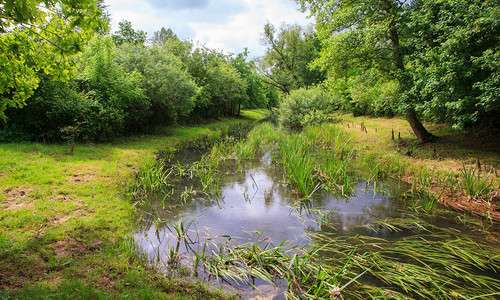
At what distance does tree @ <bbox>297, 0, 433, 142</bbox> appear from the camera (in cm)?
1013

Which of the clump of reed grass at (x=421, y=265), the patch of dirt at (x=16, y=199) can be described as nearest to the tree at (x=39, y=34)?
the patch of dirt at (x=16, y=199)

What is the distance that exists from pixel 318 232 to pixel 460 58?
687 cm

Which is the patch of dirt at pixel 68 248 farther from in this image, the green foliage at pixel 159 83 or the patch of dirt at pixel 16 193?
the green foliage at pixel 159 83

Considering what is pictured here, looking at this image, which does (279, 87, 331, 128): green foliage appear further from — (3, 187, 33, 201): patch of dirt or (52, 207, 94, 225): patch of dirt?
(3, 187, 33, 201): patch of dirt

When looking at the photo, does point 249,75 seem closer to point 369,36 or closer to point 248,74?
point 248,74

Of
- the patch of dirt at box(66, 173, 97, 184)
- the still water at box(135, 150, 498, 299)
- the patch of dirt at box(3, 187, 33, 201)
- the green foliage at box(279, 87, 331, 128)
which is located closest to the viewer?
the still water at box(135, 150, 498, 299)

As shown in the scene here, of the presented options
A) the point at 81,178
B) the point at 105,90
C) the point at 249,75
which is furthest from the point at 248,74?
the point at 81,178

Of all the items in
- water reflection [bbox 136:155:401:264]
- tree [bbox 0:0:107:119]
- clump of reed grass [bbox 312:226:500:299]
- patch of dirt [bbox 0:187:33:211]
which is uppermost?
tree [bbox 0:0:107:119]

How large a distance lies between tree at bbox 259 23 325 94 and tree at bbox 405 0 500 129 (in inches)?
1044

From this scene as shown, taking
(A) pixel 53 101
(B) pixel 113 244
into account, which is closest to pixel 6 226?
(B) pixel 113 244

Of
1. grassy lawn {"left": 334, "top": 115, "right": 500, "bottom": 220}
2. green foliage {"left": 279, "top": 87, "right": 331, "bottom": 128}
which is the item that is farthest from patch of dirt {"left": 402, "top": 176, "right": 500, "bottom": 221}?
green foliage {"left": 279, "top": 87, "right": 331, "bottom": 128}

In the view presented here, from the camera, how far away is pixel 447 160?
8.91 m

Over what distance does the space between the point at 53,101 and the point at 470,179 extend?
13545mm

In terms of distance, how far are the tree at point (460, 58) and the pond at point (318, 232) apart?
310cm
